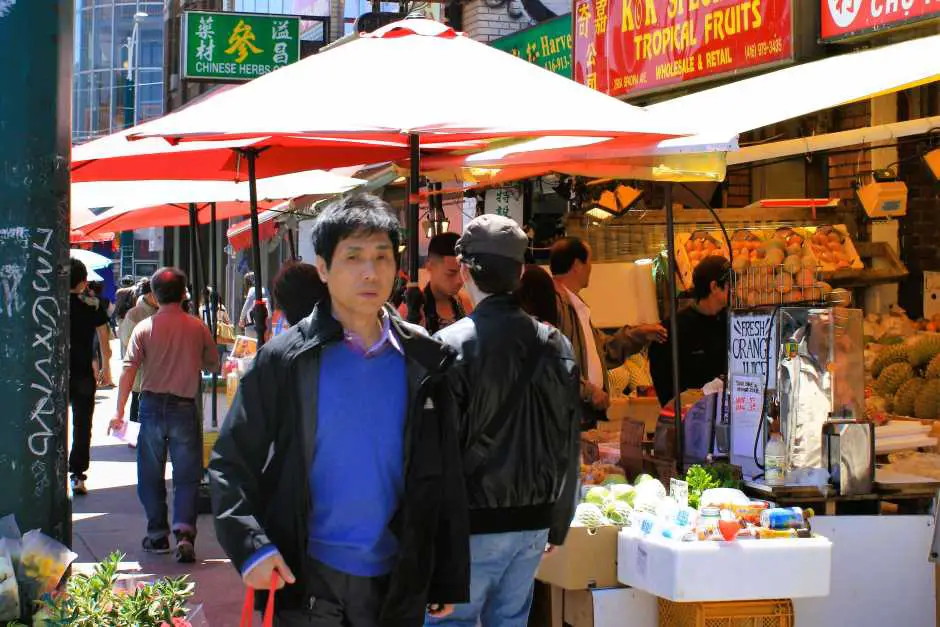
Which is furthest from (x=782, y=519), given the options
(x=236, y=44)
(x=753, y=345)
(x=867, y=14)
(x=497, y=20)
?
(x=236, y=44)

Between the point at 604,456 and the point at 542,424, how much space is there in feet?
9.66

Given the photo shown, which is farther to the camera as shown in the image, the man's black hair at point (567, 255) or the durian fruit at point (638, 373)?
the durian fruit at point (638, 373)

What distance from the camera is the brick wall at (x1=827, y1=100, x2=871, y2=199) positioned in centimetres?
1075

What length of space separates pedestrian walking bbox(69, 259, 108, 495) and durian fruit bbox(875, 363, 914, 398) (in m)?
6.10

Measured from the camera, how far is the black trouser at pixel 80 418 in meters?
10.1

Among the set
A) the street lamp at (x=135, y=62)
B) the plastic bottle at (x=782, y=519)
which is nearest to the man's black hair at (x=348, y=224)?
the plastic bottle at (x=782, y=519)

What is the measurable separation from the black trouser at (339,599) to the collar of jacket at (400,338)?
0.56 meters

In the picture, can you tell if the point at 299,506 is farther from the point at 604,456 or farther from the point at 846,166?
the point at 846,166

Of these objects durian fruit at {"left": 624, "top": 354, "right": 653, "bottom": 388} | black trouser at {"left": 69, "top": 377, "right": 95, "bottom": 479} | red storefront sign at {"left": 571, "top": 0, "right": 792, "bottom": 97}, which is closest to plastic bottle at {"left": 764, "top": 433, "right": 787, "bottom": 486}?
durian fruit at {"left": 624, "top": 354, "right": 653, "bottom": 388}

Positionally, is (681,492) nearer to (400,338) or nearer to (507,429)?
(507,429)

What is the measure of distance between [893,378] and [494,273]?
5.37 metres

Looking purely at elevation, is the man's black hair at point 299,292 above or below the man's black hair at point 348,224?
below

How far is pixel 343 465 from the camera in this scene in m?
3.19

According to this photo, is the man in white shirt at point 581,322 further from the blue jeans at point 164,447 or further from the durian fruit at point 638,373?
the durian fruit at point 638,373
